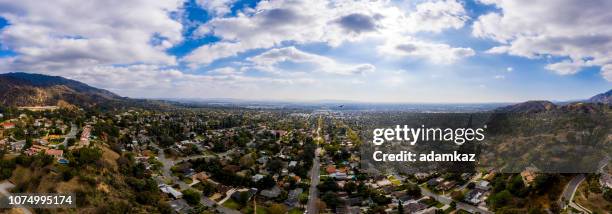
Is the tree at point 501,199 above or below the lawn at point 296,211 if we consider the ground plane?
above

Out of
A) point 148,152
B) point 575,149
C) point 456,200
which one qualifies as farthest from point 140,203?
point 575,149

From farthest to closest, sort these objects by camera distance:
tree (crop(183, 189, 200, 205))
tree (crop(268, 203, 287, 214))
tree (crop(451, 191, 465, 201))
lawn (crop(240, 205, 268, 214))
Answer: tree (crop(451, 191, 465, 201))
tree (crop(183, 189, 200, 205))
lawn (crop(240, 205, 268, 214))
tree (crop(268, 203, 287, 214))

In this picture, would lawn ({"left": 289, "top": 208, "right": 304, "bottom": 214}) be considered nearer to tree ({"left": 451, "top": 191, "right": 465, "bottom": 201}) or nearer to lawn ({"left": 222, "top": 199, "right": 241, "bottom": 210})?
lawn ({"left": 222, "top": 199, "right": 241, "bottom": 210})

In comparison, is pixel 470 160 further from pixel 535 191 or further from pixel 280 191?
pixel 280 191

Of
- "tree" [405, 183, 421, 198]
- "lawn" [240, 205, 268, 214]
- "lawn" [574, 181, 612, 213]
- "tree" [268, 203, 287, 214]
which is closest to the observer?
"lawn" [574, 181, 612, 213]

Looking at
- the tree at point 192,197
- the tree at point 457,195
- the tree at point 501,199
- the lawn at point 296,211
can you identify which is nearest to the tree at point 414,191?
the tree at point 457,195

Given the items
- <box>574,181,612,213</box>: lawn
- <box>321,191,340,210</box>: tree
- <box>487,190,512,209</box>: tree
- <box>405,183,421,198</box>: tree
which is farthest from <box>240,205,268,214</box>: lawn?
<box>574,181,612,213</box>: lawn

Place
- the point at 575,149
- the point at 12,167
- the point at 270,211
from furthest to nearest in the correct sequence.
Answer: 1. the point at 575,149
2. the point at 270,211
3. the point at 12,167

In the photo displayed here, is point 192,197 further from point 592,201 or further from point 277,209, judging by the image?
point 592,201

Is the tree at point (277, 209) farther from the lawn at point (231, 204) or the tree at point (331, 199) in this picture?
the tree at point (331, 199)
